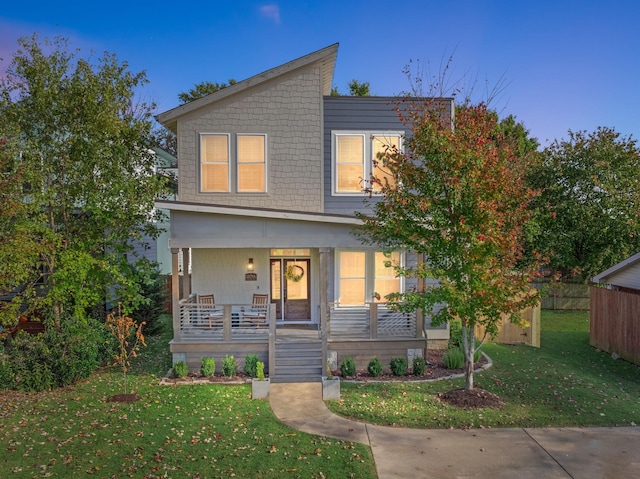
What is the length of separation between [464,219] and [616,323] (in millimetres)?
8199

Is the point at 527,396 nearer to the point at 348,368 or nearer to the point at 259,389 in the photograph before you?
the point at 348,368

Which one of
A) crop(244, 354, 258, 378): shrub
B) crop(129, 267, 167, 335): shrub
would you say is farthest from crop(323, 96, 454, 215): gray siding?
crop(129, 267, 167, 335): shrub

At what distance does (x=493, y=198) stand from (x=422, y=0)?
1096cm

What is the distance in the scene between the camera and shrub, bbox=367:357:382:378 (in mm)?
12156

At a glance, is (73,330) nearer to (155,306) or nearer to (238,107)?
(155,306)

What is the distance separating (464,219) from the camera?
32.4ft

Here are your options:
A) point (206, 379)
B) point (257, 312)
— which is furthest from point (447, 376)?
point (206, 379)

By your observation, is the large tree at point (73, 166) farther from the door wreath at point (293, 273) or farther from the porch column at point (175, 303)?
the door wreath at point (293, 273)

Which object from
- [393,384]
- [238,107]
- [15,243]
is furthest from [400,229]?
[15,243]

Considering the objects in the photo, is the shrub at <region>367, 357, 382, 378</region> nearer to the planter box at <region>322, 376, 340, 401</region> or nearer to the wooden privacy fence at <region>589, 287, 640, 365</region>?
the planter box at <region>322, 376, 340, 401</region>

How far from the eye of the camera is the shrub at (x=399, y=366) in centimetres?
1211

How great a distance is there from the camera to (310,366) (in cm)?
1243

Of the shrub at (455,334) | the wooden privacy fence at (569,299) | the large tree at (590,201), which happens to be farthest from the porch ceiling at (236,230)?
the wooden privacy fence at (569,299)

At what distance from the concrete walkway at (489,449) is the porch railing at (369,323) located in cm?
376
